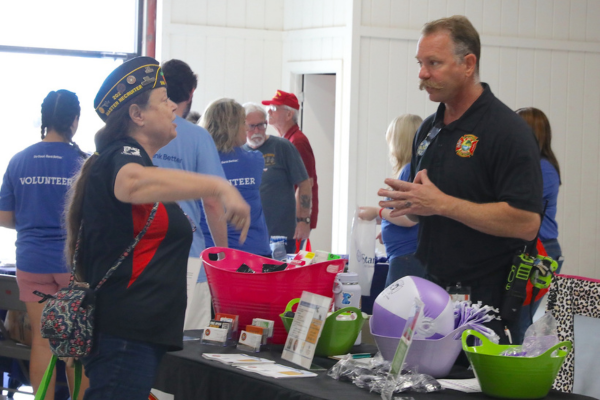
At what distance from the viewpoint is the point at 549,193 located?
350cm

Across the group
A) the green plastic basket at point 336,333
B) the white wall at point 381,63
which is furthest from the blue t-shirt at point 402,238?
the white wall at point 381,63

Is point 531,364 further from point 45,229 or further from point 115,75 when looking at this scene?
point 45,229

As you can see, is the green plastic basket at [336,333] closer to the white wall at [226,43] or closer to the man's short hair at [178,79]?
the man's short hair at [178,79]

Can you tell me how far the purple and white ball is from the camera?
1.69m

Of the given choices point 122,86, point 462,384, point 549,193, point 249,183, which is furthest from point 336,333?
point 549,193

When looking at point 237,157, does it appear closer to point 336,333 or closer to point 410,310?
point 336,333

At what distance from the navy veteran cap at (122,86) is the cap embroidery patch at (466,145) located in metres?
0.90

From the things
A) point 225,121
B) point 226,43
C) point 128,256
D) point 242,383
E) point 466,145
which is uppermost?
point 226,43

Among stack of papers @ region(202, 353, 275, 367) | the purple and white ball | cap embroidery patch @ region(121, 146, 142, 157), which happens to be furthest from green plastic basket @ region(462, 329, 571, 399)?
cap embroidery patch @ region(121, 146, 142, 157)

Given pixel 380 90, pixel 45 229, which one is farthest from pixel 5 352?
pixel 380 90

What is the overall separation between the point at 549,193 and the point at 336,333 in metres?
1.99

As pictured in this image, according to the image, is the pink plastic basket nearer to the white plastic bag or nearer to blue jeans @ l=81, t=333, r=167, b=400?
blue jeans @ l=81, t=333, r=167, b=400

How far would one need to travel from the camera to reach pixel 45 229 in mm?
3250

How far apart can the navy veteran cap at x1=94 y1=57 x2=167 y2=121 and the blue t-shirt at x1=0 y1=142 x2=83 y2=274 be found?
1571mm
